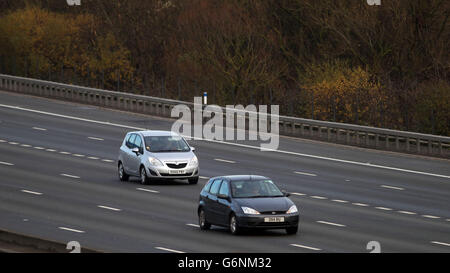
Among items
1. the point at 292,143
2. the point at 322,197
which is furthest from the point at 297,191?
the point at 292,143

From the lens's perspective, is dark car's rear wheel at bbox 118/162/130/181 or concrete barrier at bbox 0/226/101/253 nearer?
concrete barrier at bbox 0/226/101/253

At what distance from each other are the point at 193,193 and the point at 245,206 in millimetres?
7973

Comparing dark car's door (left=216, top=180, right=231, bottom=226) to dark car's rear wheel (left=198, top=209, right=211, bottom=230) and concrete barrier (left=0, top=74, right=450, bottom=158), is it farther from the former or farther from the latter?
concrete barrier (left=0, top=74, right=450, bottom=158)

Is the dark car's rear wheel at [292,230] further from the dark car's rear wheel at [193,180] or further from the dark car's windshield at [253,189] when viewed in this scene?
the dark car's rear wheel at [193,180]

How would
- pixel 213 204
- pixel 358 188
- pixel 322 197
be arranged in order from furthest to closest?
1. pixel 358 188
2. pixel 322 197
3. pixel 213 204

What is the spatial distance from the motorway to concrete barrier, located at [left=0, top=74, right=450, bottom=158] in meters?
0.88

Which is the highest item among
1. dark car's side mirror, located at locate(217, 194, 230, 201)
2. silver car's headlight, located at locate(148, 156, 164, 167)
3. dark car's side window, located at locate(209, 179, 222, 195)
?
dark car's side window, located at locate(209, 179, 222, 195)

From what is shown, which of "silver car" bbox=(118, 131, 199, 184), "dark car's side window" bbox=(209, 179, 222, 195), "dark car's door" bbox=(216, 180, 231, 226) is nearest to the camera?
"dark car's door" bbox=(216, 180, 231, 226)

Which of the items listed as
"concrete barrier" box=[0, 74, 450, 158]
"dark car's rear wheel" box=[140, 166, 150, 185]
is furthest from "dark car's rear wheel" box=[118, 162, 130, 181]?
"concrete barrier" box=[0, 74, 450, 158]

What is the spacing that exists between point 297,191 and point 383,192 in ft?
8.68

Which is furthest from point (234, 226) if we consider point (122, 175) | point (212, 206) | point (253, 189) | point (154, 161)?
point (122, 175)

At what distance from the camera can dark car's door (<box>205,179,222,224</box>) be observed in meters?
24.4

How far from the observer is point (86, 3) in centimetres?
7994

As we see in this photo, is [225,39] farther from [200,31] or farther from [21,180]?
[21,180]
